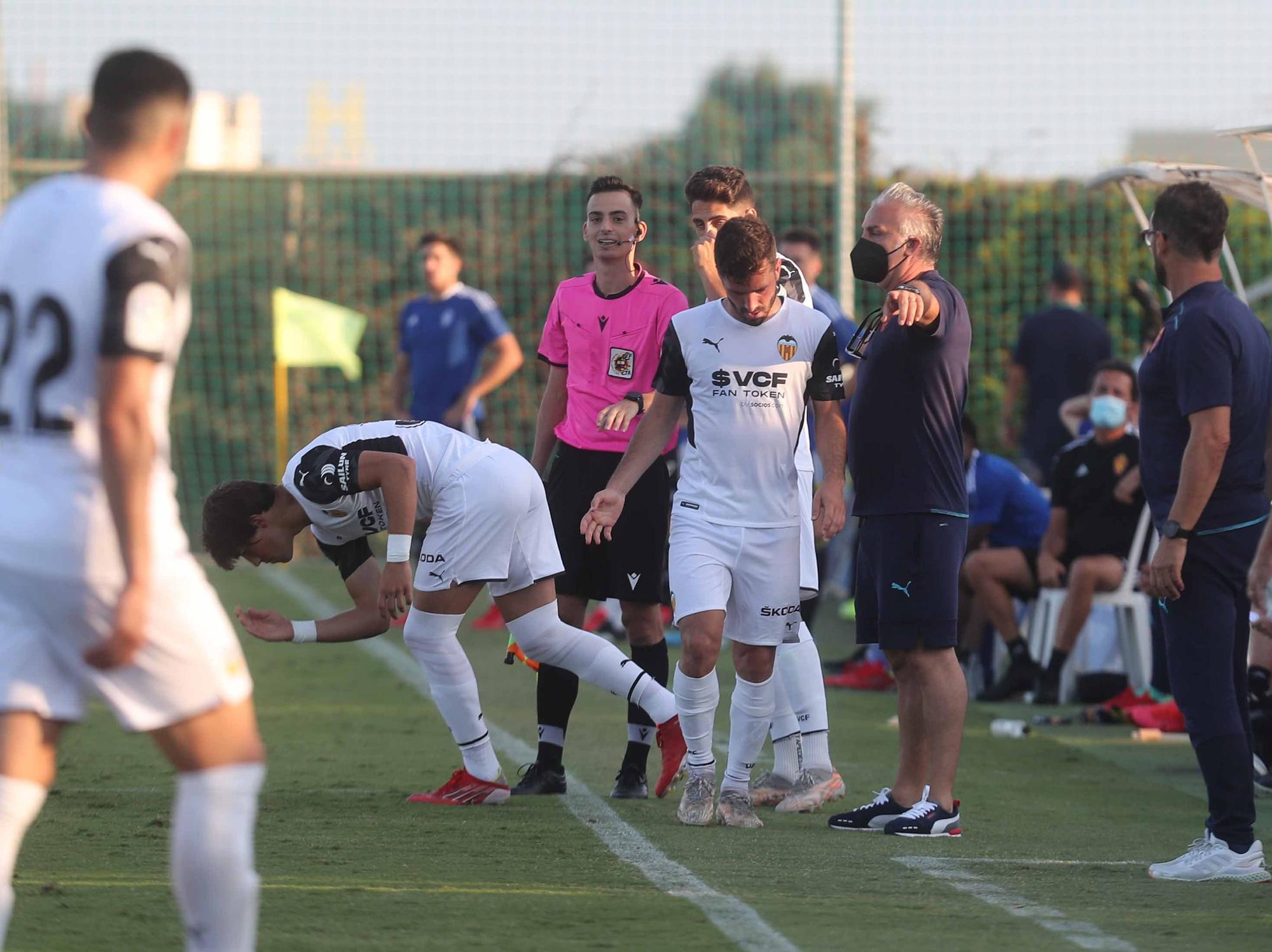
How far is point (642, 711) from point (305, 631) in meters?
1.45

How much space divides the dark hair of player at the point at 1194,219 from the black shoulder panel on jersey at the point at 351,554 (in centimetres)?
279

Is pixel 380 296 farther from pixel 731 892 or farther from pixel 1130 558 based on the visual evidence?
pixel 731 892

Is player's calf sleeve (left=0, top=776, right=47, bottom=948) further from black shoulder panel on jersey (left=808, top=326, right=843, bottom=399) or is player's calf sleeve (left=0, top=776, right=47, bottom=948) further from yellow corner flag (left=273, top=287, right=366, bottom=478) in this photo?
yellow corner flag (left=273, top=287, right=366, bottom=478)

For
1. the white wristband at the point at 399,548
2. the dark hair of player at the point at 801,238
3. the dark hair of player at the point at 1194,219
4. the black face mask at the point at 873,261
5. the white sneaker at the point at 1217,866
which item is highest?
the dark hair of player at the point at 801,238

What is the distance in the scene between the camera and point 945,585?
19.3ft

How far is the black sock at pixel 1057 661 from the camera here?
9.95 m

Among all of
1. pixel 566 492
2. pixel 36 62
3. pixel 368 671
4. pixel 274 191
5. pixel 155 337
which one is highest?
pixel 36 62

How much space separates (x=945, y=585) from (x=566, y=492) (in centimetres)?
166

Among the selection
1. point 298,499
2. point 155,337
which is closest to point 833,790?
point 298,499

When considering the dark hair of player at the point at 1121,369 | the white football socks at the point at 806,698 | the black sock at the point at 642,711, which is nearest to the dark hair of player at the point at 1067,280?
the dark hair of player at the point at 1121,369

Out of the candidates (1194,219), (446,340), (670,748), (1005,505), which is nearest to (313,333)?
(446,340)

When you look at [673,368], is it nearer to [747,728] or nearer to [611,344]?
[611,344]

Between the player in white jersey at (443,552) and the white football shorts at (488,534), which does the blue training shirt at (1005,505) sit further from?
the white football shorts at (488,534)

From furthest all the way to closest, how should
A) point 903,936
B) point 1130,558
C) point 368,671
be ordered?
point 368,671
point 1130,558
point 903,936
